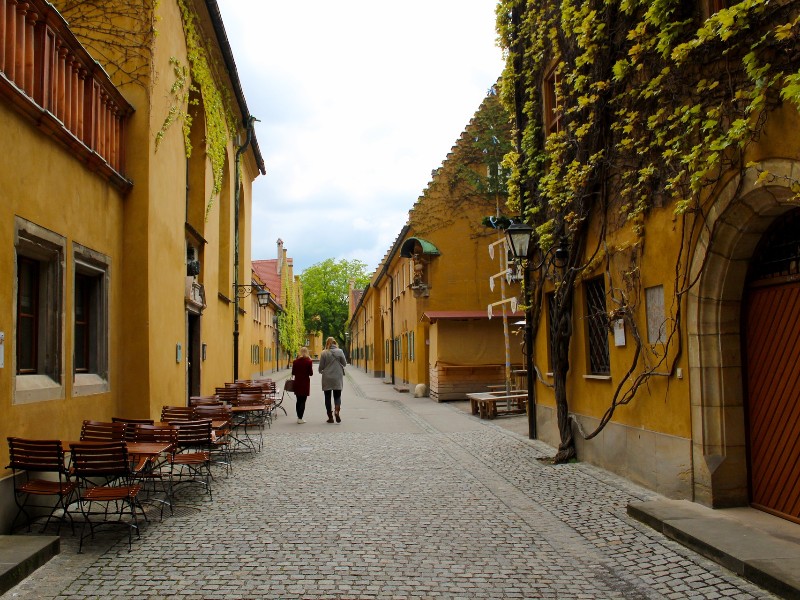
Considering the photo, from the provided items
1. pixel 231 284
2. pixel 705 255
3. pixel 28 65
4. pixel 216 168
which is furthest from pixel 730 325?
pixel 231 284

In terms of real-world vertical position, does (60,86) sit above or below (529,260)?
above

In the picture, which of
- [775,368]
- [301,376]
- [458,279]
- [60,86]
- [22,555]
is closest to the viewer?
[22,555]

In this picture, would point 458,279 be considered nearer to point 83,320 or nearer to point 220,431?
point 220,431

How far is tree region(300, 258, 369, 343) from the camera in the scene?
90.2 m

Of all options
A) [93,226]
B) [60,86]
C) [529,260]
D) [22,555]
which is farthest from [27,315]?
[529,260]

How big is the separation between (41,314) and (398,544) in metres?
4.53

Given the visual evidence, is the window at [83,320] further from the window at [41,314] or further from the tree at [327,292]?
the tree at [327,292]

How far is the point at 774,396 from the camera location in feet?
21.4

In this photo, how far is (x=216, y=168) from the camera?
17.1m

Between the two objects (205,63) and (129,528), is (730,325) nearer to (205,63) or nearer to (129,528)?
(129,528)

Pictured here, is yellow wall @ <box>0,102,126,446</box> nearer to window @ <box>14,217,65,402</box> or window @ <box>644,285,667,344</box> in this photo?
window @ <box>14,217,65,402</box>

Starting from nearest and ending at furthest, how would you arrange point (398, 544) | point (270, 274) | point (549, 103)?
point (398, 544), point (549, 103), point (270, 274)

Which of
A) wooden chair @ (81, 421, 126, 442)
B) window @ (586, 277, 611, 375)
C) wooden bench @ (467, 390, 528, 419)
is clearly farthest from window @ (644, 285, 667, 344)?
wooden bench @ (467, 390, 528, 419)

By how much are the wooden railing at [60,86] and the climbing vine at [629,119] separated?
603 cm
